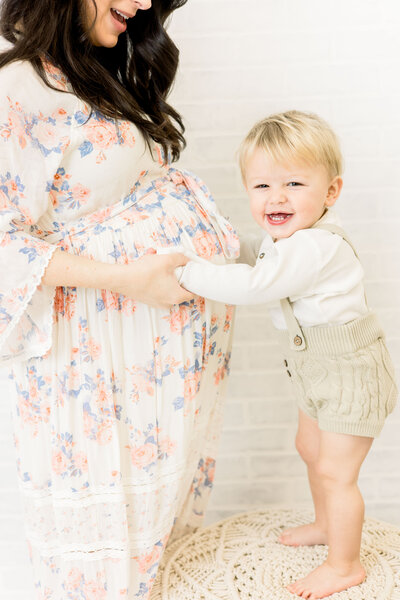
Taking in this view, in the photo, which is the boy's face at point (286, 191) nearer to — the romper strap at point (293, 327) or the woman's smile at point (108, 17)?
the romper strap at point (293, 327)

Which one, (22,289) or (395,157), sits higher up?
(395,157)

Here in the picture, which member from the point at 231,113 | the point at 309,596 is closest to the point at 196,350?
the point at 309,596

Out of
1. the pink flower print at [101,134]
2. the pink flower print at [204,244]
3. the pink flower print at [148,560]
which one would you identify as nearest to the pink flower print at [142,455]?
the pink flower print at [148,560]

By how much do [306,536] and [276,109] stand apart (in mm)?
1209

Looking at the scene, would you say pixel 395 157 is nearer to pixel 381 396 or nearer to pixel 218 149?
pixel 218 149

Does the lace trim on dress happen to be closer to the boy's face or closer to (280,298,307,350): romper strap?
(280,298,307,350): romper strap

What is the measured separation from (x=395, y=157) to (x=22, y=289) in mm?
1218

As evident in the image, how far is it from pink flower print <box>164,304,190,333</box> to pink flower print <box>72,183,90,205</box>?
0.96ft

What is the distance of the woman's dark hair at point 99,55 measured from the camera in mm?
1279

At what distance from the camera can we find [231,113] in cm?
189

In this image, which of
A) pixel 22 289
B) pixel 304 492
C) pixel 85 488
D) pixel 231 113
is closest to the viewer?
pixel 22 289

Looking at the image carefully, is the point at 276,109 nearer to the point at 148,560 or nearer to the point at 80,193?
the point at 80,193

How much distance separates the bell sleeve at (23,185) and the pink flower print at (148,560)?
1.89ft

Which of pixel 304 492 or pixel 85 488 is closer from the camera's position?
pixel 85 488
